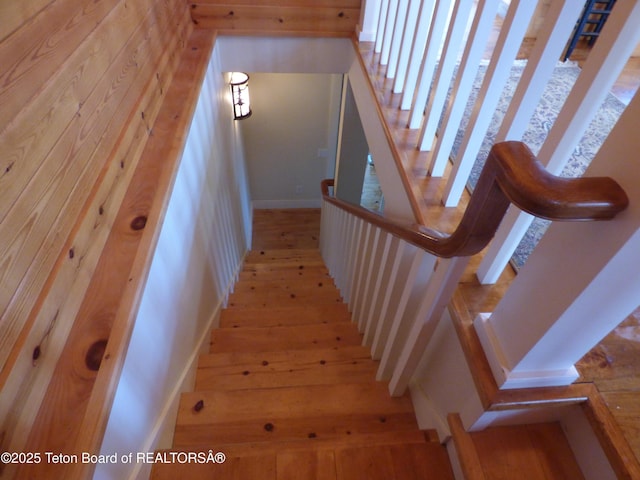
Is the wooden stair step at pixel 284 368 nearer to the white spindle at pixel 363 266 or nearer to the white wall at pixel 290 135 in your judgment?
the white spindle at pixel 363 266

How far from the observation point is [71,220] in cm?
88

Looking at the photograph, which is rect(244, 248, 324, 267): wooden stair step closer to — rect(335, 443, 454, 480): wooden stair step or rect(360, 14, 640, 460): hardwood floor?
rect(360, 14, 640, 460): hardwood floor

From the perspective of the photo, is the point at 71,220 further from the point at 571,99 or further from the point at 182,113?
the point at 571,99

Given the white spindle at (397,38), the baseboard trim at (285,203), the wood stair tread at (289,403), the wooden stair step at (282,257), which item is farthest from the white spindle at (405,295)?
the baseboard trim at (285,203)

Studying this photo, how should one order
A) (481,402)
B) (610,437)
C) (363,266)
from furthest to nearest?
1. (363,266)
2. (481,402)
3. (610,437)

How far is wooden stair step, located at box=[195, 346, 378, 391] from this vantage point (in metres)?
1.71

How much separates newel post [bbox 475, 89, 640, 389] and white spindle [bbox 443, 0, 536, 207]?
50 cm

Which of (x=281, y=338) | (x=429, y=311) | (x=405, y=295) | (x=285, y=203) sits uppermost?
(x=429, y=311)

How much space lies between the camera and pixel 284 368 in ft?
5.88

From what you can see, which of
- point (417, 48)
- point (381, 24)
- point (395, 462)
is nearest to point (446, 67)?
point (417, 48)

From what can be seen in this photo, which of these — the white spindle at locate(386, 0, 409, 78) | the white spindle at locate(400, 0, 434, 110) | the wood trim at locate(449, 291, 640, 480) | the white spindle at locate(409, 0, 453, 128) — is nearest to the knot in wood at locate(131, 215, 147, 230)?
the wood trim at locate(449, 291, 640, 480)

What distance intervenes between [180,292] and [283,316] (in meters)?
0.89

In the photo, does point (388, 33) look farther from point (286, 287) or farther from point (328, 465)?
point (328, 465)

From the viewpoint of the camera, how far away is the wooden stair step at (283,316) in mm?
2392
